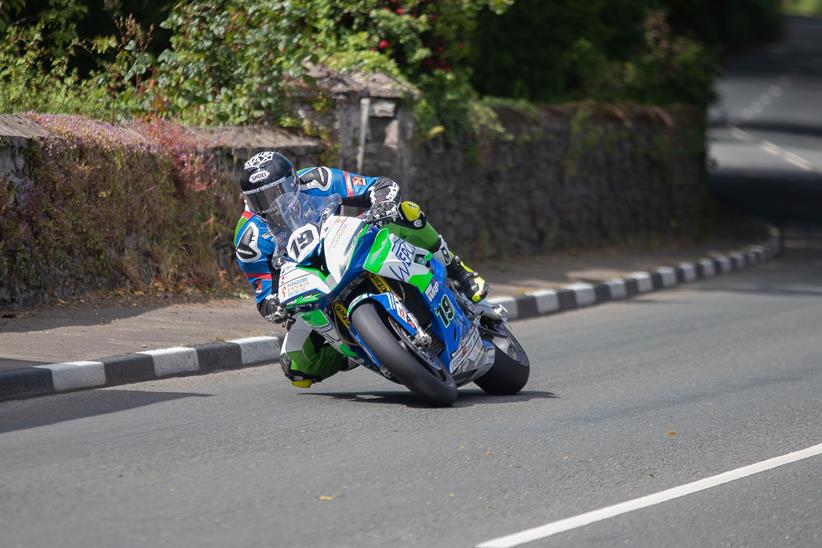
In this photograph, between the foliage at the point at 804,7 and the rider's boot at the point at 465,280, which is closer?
the rider's boot at the point at 465,280

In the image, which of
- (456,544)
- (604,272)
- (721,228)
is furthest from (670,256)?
(456,544)

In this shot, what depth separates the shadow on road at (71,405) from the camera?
788 cm

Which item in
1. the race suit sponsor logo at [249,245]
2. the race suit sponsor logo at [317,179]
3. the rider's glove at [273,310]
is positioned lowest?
the rider's glove at [273,310]

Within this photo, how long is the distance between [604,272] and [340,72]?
4741 mm

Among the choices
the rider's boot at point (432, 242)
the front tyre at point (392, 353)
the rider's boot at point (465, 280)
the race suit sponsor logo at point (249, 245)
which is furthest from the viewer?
the rider's boot at point (465, 280)

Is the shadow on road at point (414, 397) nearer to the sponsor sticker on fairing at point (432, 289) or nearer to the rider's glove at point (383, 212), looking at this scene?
the sponsor sticker on fairing at point (432, 289)

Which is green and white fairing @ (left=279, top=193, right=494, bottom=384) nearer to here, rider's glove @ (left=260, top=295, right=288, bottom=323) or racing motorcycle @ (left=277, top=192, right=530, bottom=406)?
racing motorcycle @ (left=277, top=192, right=530, bottom=406)

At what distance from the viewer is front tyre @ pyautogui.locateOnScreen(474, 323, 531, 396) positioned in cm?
922

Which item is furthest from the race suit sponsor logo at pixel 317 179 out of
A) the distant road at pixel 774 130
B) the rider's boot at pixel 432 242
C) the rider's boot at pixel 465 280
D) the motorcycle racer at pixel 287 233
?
the distant road at pixel 774 130

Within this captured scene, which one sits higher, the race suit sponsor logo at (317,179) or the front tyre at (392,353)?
the race suit sponsor logo at (317,179)

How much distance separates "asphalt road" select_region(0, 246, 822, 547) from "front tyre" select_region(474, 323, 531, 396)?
0.58 feet

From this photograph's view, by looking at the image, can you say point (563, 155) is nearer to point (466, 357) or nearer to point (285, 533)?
point (466, 357)

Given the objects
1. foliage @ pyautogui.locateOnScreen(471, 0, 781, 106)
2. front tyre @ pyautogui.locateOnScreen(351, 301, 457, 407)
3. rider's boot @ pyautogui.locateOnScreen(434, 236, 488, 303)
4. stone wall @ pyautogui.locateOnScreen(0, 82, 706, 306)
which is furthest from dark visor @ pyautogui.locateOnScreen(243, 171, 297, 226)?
foliage @ pyautogui.locateOnScreen(471, 0, 781, 106)

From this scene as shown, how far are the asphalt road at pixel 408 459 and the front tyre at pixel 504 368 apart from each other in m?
0.18
